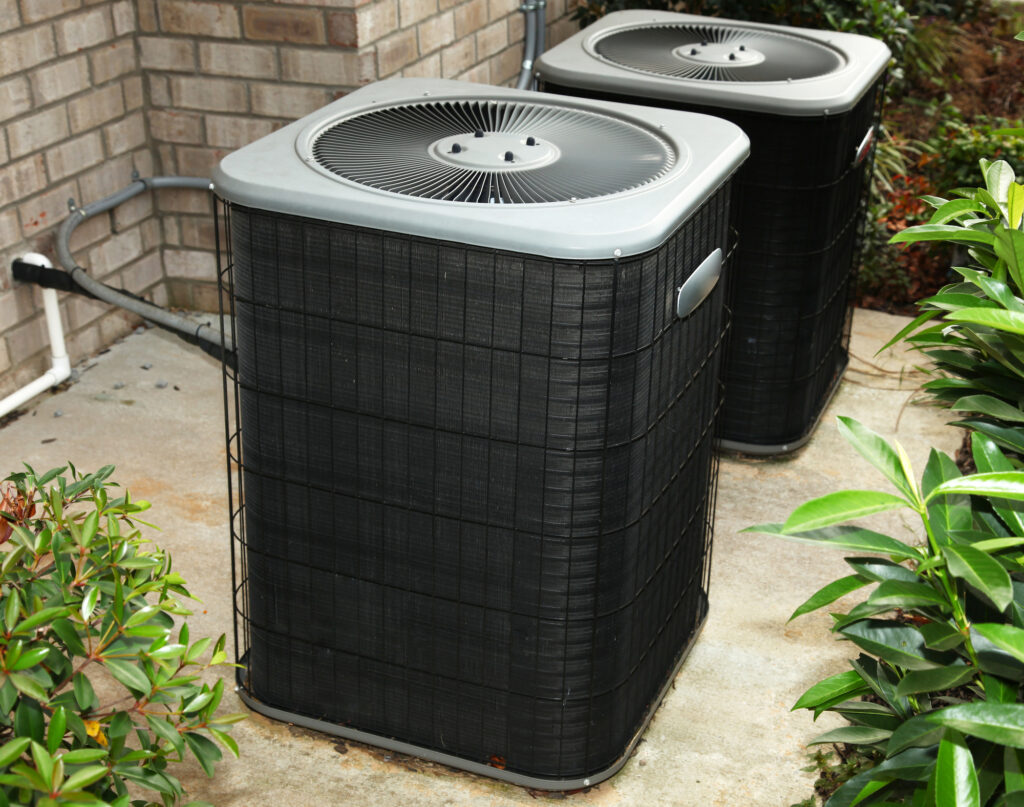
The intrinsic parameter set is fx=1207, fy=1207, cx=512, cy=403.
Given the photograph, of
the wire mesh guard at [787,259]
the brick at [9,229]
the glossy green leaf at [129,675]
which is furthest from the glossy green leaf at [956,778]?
the brick at [9,229]

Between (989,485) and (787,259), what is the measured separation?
2111 mm

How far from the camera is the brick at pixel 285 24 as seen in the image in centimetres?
375

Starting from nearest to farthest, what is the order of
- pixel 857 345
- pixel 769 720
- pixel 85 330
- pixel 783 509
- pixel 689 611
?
1. pixel 769 720
2. pixel 689 611
3. pixel 783 509
4. pixel 85 330
5. pixel 857 345

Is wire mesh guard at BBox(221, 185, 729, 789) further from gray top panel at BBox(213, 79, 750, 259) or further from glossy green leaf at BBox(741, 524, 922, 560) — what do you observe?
glossy green leaf at BBox(741, 524, 922, 560)

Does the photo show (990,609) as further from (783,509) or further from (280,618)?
(783,509)

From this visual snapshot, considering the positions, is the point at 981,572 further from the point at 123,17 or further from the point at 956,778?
the point at 123,17

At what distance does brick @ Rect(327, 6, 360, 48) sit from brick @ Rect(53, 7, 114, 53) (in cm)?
72

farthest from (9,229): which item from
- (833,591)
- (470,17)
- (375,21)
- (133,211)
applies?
(833,591)

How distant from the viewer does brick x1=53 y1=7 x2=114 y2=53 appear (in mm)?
3637

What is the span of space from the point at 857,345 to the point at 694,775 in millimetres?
2356

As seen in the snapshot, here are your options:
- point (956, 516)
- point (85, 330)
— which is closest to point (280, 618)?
point (956, 516)

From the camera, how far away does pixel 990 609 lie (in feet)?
5.17

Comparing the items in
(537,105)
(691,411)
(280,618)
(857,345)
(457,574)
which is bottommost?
(857,345)

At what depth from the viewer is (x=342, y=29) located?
12.2ft
